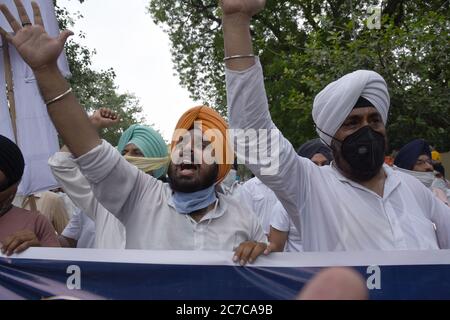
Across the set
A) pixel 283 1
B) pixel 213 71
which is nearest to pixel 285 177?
pixel 283 1

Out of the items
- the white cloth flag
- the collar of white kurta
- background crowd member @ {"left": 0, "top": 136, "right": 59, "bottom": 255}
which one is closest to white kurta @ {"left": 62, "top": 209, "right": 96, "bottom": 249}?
the white cloth flag

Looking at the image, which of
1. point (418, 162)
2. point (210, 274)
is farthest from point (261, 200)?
point (210, 274)

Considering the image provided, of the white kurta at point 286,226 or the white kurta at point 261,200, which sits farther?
the white kurta at point 261,200

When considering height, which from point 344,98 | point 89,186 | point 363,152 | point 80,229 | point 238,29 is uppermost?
point 238,29

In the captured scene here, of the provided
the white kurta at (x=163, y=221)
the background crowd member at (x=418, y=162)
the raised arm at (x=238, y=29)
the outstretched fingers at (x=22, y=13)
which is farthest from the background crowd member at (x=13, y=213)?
the background crowd member at (x=418, y=162)

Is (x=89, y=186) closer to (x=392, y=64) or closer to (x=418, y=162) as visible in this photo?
(x=418, y=162)

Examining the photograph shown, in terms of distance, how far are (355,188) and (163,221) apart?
0.90 metres

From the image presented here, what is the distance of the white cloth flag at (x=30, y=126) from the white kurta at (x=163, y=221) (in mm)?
1517

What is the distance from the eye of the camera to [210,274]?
107 inches

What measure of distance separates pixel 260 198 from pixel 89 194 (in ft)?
6.70

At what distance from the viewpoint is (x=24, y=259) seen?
2.87 m

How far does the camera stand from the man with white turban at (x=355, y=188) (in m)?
2.54

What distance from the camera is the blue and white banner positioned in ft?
8.64

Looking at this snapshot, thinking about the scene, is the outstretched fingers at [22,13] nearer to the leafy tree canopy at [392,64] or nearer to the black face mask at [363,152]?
the black face mask at [363,152]
